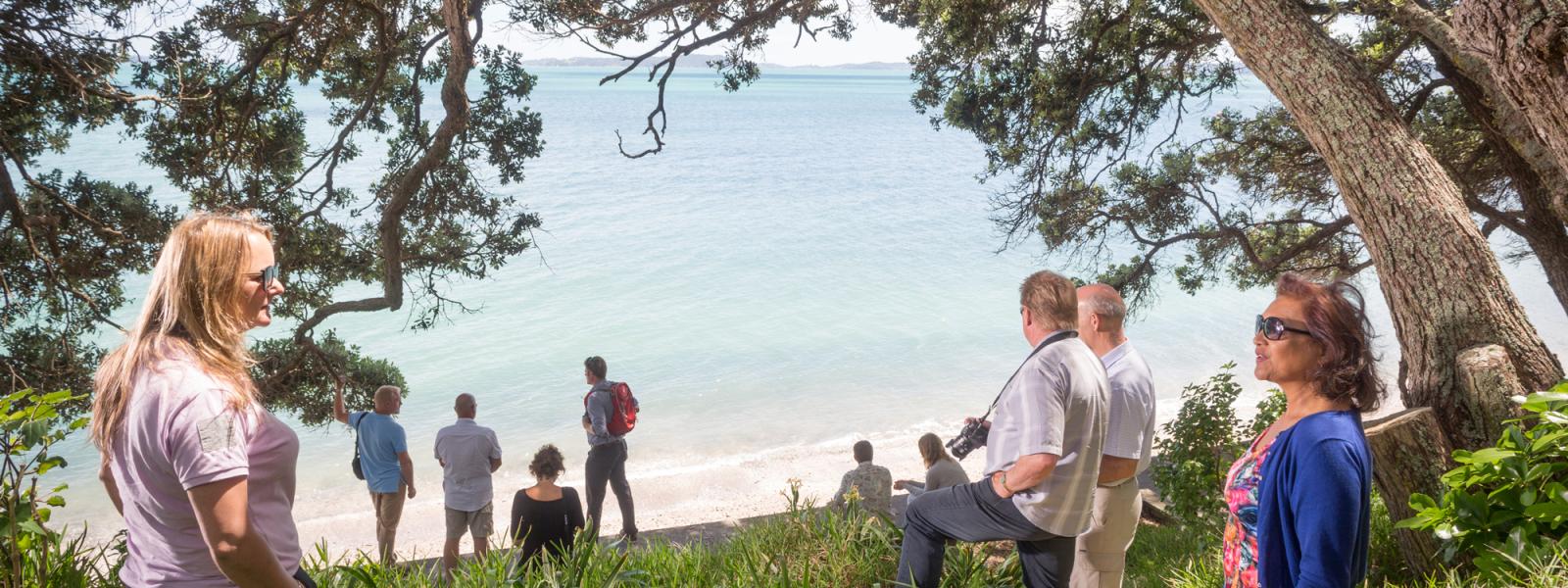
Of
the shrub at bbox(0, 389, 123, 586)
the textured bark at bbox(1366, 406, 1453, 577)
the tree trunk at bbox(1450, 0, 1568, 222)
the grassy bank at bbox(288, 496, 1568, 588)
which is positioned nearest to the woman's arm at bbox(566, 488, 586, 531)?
the grassy bank at bbox(288, 496, 1568, 588)

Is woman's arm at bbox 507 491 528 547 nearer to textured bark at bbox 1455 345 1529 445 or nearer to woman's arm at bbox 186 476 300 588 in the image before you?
woman's arm at bbox 186 476 300 588

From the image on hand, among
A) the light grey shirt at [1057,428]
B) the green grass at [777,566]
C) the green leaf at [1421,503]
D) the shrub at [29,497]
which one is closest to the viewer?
the shrub at [29,497]

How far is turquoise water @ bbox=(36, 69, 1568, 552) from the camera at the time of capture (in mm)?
18297

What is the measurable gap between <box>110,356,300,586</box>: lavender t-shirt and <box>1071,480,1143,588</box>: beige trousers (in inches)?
121

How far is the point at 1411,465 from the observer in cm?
411

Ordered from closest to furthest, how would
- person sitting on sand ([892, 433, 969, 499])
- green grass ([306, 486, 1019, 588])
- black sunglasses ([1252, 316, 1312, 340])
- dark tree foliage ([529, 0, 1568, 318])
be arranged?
1. black sunglasses ([1252, 316, 1312, 340])
2. green grass ([306, 486, 1019, 588])
3. person sitting on sand ([892, 433, 969, 499])
4. dark tree foliage ([529, 0, 1568, 318])

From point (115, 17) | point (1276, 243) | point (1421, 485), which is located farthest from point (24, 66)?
point (1276, 243)

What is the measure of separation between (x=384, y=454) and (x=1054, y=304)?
17.7 feet

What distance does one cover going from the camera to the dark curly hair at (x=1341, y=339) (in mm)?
2314

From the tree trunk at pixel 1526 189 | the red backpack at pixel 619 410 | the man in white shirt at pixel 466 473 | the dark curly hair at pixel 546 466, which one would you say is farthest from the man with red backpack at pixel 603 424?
the tree trunk at pixel 1526 189

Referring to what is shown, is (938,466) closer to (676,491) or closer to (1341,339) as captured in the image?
(1341,339)

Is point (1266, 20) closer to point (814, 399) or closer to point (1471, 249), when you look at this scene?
point (1471, 249)

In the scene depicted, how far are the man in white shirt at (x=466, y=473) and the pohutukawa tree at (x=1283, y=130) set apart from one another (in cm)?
358

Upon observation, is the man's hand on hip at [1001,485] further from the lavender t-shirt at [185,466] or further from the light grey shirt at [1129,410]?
the lavender t-shirt at [185,466]
